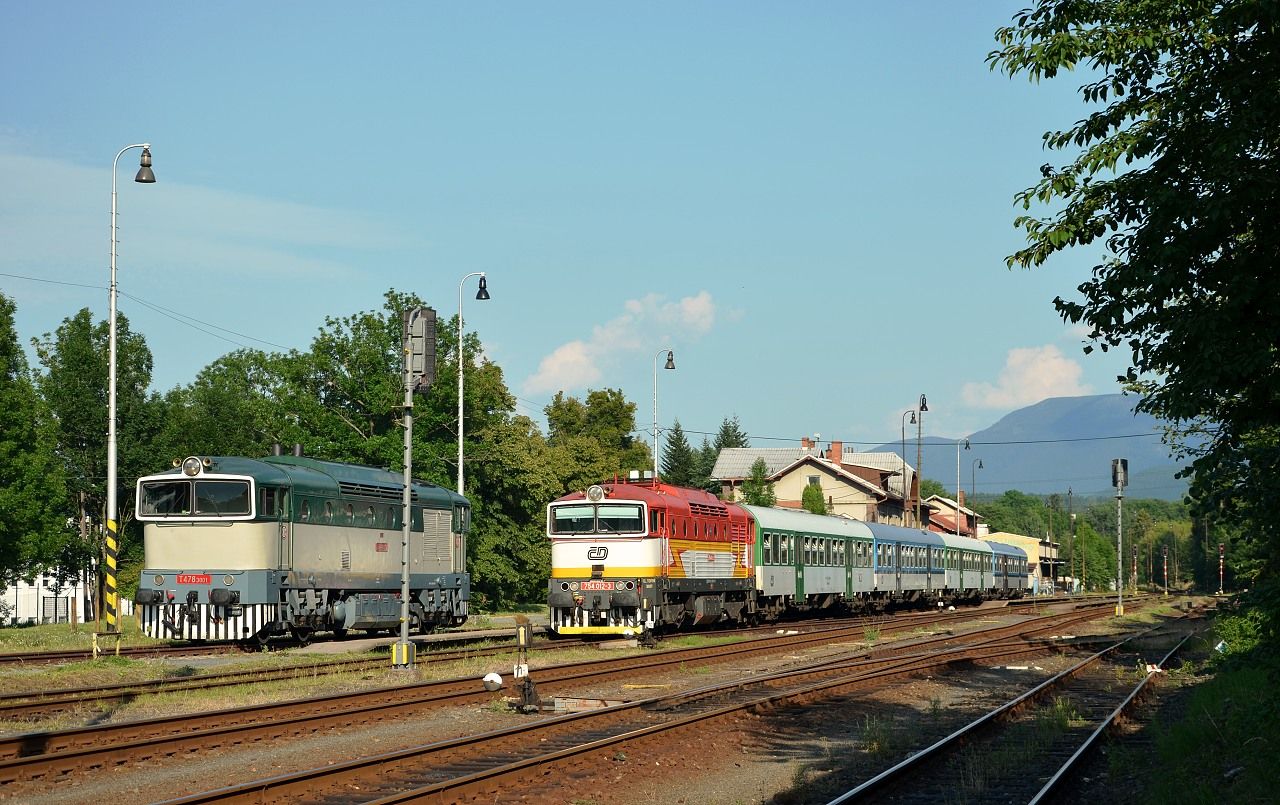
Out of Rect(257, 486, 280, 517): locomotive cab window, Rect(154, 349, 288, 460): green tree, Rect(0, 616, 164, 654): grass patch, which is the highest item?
Rect(154, 349, 288, 460): green tree

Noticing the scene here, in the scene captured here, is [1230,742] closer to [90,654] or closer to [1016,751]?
[1016,751]

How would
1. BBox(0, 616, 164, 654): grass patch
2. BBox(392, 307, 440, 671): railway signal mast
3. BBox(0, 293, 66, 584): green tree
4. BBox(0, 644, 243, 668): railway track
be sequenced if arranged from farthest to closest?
BBox(0, 293, 66, 584): green tree, BBox(0, 616, 164, 654): grass patch, BBox(0, 644, 243, 668): railway track, BBox(392, 307, 440, 671): railway signal mast

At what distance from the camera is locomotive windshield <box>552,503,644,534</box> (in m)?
31.4

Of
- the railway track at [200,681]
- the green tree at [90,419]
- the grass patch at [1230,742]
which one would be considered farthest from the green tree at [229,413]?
the grass patch at [1230,742]

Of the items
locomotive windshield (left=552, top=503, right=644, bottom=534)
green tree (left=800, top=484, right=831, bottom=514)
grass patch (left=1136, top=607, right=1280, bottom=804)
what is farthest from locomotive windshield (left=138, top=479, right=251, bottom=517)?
green tree (left=800, top=484, right=831, bottom=514)

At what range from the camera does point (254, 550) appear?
2600 cm

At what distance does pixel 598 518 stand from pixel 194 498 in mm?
9584

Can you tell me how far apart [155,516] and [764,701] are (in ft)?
45.7

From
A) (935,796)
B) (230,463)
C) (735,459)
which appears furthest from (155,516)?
(735,459)

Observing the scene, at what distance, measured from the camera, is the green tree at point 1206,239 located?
11055mm

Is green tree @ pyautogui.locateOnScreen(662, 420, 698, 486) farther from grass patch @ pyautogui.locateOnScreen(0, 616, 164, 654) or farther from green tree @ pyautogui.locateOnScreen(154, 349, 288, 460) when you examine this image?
grass patch @ pyautogui.locateOnScreen(0, 616, 164, 654)

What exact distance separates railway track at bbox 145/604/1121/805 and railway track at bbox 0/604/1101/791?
2426 millimetres

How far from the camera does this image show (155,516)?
26.8 m

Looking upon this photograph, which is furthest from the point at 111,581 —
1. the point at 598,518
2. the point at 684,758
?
the point at 684,758
